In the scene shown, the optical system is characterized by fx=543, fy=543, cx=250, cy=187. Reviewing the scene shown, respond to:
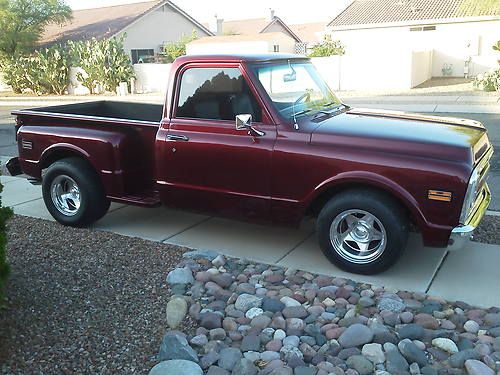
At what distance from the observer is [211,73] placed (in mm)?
5309

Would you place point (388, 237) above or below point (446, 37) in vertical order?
below

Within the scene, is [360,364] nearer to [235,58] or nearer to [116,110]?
[235,58]

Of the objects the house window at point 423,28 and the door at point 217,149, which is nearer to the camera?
the door at point 217,149

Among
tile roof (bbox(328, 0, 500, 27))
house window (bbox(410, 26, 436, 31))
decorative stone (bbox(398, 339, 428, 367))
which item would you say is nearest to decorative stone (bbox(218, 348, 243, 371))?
decorative stone (bbox(398, 339, 428, 367))

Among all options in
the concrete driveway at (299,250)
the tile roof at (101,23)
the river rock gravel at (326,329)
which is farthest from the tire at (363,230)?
the tile roof at (101,23)

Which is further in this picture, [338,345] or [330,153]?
[330,153]

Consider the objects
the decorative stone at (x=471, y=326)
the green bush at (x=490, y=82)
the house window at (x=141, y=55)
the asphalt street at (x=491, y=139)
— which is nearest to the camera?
the decorative stone at (x=471, y=326)

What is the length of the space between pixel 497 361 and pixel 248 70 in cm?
316

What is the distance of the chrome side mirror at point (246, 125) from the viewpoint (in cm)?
480

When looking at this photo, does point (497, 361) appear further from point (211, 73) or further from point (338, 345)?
point (211, 73)

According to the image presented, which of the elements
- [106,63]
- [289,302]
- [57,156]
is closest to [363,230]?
[289,302]

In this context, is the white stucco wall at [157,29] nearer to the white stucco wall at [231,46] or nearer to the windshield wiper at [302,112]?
the white stucco wall at [231,46]

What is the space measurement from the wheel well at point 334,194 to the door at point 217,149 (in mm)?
419

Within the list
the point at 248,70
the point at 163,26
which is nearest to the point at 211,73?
the point at 248,70
